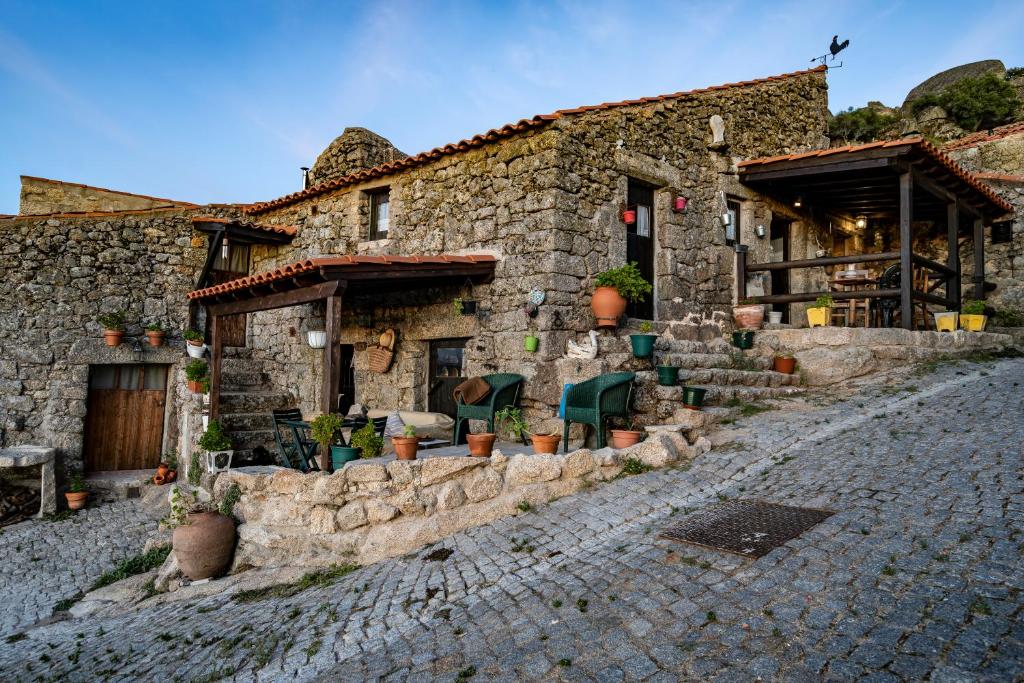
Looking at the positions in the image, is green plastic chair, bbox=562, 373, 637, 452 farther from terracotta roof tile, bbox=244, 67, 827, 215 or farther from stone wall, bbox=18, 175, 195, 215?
stone wall, bbox=18, 175, 195, 215

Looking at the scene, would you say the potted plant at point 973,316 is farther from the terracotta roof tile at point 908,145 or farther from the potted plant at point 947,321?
the terracotta roof tile at point 908,145

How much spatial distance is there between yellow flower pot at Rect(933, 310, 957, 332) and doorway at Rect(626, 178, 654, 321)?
4650mm

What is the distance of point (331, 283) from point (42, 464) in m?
6.91

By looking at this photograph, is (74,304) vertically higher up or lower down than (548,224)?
lower down

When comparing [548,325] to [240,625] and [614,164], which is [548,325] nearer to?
[614,164]

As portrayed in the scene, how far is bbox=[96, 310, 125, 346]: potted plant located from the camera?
35.5 feet

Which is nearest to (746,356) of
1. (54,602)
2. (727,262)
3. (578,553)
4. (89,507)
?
(727,262)

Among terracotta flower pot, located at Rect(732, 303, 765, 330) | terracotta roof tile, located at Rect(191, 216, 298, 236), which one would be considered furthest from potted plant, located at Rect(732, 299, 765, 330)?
terracotta roof tile, located at Rect(191, 216, 298, 236)

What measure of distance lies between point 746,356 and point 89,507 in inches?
424

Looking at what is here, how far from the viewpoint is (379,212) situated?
10.1 m

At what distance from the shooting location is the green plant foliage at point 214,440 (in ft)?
29.5

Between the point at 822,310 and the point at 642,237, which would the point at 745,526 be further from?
the point at 822,310

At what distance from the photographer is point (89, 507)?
32.8ft

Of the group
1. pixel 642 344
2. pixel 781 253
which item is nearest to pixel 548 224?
pixel 642 344
